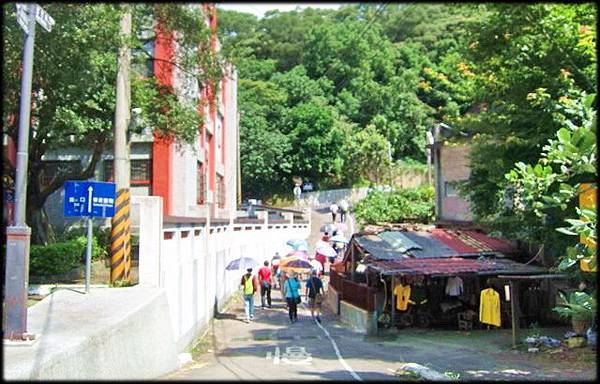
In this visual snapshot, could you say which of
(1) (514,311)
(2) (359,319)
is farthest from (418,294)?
(1) (514,311)

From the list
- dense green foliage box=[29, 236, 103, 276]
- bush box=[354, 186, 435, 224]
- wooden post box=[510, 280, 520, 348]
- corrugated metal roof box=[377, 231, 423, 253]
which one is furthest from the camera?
bush box=[354, 186, 435, 224]

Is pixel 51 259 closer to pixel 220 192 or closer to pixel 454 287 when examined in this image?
pixel 454 287

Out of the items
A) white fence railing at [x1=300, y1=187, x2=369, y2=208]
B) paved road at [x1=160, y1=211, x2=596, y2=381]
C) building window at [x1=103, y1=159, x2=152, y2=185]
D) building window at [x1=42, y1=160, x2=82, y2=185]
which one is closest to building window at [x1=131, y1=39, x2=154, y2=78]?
building window at [x1=103, y1=159, x2=152, y2=185]

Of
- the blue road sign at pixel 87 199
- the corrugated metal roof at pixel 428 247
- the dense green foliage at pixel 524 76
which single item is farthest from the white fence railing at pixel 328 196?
the blue road sign at pixel 87 199

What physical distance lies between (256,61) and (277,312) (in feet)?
54.5

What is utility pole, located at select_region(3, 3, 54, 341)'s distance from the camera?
25.5ft

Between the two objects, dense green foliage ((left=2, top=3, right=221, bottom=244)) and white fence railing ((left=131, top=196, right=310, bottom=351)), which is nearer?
white fence railing ((left=131, top=196, right=310, bottom=351))

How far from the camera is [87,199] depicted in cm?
1139

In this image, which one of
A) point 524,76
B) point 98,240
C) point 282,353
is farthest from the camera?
point 98,240

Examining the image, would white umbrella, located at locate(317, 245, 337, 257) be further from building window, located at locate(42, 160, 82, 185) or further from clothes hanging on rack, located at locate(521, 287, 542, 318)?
building window, located at locate(42, 160, 82, 185)

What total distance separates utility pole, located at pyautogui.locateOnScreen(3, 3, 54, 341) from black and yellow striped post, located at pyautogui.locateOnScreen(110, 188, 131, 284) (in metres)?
4.77

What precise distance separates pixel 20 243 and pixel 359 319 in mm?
10484

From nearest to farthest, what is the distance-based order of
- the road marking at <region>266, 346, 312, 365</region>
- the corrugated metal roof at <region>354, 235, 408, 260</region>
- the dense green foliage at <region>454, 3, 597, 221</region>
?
the road marking at <region>266, 346, 312, 365</region>, the dense green foliage at <region>454, 3, 597, 221</region>, the corrugated metal roof at <region>354, 235, 408, 260</region>

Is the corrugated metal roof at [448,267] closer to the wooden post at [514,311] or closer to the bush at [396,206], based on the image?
the wooden post at [514,311]
